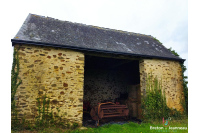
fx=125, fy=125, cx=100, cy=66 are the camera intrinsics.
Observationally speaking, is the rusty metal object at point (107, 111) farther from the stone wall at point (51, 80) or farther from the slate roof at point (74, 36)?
the slate roof at point (74, 36)

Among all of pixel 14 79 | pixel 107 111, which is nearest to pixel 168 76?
pixel 107 111

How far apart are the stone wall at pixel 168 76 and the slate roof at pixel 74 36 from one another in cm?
41

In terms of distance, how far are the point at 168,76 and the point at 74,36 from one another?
5.74m

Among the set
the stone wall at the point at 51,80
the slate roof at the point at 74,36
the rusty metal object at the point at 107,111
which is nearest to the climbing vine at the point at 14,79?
the stone wall at the point at 51,80

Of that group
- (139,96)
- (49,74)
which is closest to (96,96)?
(139,96)

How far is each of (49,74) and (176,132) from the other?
530cm

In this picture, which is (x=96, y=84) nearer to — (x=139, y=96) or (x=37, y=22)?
(x=139, y=96)

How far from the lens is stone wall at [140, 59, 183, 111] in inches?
268

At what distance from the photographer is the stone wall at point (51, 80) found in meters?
4.78

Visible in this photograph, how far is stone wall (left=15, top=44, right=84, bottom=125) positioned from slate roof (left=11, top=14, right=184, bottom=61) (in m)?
0.42

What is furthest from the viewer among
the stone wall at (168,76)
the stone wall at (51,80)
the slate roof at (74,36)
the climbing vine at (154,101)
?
the stone wall at (168,76)

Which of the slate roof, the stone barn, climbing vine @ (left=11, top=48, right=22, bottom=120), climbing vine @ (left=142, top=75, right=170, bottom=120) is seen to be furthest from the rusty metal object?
climbing vine @ (left=11, top=48, right=22, bottom=120)

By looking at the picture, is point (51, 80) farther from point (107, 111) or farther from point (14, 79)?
point (107, 111)

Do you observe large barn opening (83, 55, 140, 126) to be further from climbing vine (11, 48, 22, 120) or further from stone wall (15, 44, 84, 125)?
climbing vine (11, 48, 22, 120)
